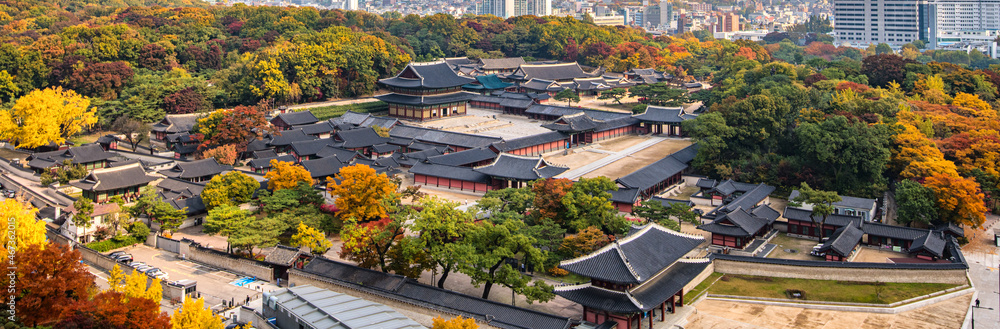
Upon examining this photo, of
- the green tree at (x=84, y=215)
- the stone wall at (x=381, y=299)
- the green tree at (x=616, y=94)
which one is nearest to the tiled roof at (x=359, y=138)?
the green tree at (x=84, y=215)

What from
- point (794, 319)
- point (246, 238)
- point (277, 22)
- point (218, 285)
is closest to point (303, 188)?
point (246, 238)

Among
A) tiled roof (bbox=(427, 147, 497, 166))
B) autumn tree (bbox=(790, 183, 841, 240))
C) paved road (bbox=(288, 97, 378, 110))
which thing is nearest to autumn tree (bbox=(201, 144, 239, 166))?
tiled roof (bbox=(427, 147, 497, 166))

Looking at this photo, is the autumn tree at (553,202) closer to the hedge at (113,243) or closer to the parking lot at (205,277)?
the parking lot at (205,277)

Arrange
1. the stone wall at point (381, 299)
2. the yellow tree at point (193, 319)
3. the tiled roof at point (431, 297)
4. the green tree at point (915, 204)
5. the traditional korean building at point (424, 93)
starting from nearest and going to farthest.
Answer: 1. the yellow tree at point (193, 319)
2. the tiled roof at point (431, 297)
3. the stone wall at point (381, 299)
4. the green tree at point (915, 204)
5. the traditional korean building at point (424, 93)

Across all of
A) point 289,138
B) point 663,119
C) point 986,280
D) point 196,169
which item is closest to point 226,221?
point 196,169

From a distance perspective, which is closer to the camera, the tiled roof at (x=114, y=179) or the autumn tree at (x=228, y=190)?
the autumn tree at (x=228, y=190)

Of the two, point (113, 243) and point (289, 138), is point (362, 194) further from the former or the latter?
point (289, 138)

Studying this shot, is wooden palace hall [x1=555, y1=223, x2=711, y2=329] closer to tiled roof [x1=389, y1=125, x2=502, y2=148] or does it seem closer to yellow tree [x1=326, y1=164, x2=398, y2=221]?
yellow tree [x1=326, y1=164, x2=398, y2=221]
